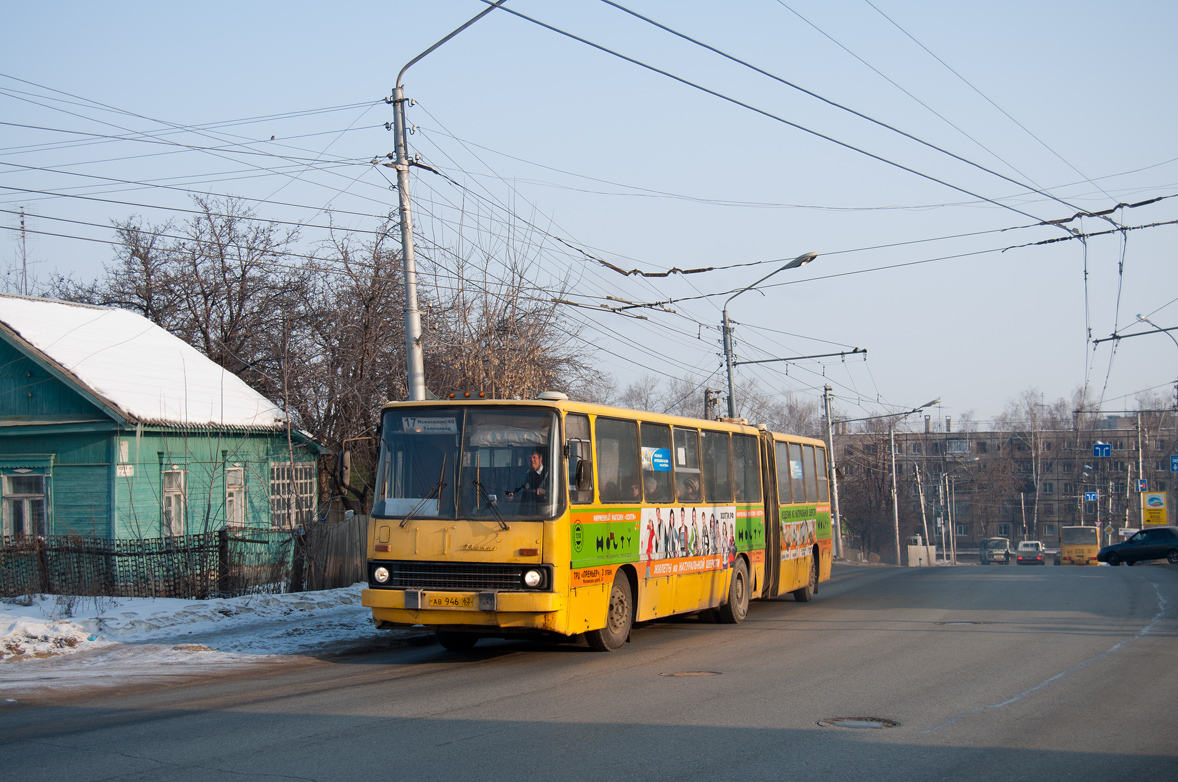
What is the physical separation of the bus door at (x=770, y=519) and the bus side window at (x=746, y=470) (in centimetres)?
42

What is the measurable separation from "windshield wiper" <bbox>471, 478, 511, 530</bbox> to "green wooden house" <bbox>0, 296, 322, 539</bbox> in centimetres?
1070

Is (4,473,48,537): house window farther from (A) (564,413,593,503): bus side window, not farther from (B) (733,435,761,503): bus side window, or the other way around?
(A) (564,413,593,503): bus side window

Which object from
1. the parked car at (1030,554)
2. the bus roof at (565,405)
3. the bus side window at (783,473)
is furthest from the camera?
the parked car at (1030,554)

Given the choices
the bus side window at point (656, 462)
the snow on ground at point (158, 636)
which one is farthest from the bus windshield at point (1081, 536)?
the snow on ground at point (158, 636)

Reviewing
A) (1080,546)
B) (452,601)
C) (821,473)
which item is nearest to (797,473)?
(821,473)

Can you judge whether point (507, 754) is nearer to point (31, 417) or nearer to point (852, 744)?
point (852, 744)

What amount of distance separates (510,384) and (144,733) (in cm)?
1565

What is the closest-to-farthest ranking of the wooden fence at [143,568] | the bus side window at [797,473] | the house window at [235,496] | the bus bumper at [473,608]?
the bus bumper at [473,608]
the wooden fence at [143,568]
the bus side window at [797,473]
the house window at [235,496]

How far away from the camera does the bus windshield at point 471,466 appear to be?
11.4 meters

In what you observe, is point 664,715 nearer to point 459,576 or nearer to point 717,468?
point 459,576

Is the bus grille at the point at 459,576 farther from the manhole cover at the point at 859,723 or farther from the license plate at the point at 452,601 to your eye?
the manhole cover at the point at 859,723

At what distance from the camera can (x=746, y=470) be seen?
1769 cm

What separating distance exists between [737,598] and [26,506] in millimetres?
16150

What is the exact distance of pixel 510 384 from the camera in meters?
23.2
